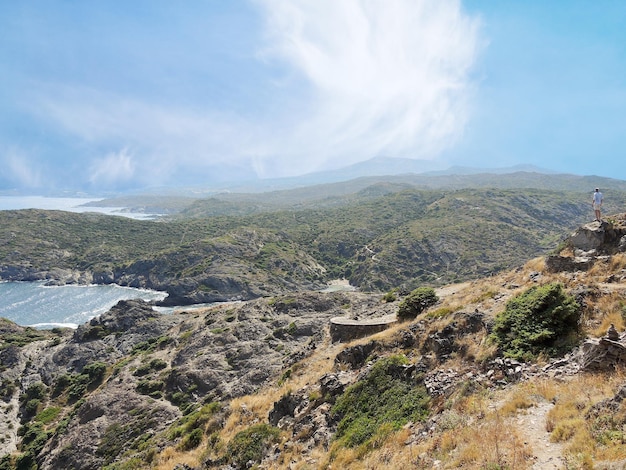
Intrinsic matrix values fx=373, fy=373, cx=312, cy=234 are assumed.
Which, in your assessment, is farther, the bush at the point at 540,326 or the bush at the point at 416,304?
the bush at the point at 416,304

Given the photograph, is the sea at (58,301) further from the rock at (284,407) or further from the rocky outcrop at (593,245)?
the rocky outcrop at (593,245)

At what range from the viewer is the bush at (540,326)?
Answer: 12016mm

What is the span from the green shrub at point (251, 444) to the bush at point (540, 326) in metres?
10.1

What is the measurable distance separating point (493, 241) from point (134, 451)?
173973 millimetres

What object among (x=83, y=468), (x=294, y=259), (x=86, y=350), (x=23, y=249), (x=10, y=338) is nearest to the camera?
(x=83, y=468)

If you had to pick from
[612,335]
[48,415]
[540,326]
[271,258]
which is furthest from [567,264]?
[271,258]

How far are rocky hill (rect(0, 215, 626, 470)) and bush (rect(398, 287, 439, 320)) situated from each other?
187mm

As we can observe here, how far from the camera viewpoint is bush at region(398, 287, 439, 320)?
23016 mm

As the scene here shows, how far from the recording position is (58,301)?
13662 cm

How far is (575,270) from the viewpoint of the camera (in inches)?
706

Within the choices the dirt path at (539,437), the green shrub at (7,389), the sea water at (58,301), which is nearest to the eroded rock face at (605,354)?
the dirt path at (539,437)

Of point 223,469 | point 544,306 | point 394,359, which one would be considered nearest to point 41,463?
point 223,469

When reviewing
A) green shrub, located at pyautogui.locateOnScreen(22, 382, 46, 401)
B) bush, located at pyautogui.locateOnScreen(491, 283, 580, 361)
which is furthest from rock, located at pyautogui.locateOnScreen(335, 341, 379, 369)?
green shrub, located at pyautogui.locateOnScreen(22, 382, 46, 401)

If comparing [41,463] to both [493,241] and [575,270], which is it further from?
[493,241]
